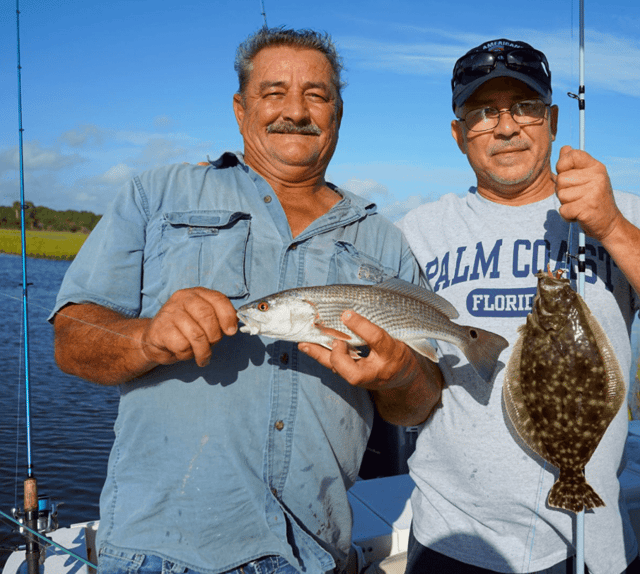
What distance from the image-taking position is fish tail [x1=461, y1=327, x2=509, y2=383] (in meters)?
3.02

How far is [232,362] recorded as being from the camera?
2.85 metres

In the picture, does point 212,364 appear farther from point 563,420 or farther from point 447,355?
point 563,420

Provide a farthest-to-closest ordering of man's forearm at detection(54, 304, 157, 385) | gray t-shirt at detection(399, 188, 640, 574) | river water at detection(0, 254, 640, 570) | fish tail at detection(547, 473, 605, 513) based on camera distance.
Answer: river water at detection(0, 254, 640, 570) < gray t-shirt at detection(399, 188, 640, 574) < fish tail at detection(547, 473, 605, 513) < man's forearm at detection(54, 304, 157, 385)

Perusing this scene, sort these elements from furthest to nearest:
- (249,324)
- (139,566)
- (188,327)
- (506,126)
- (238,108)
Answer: (238,108), (506,126), (249,324), (139,566), (188,327)

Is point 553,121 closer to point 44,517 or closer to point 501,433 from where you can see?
point 501,433

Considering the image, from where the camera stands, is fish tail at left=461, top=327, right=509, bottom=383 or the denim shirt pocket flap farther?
the denim shirt pocket flap

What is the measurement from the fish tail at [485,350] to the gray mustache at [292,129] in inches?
58.0

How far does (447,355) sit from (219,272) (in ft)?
5.07

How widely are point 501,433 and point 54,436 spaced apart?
14.0 m

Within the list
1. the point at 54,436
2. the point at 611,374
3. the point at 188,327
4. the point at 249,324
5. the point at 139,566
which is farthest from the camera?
the point at 54,436

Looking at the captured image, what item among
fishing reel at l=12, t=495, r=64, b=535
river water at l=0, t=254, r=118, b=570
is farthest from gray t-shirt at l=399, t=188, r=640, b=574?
river water at l=0, t=254, r=118, b=570

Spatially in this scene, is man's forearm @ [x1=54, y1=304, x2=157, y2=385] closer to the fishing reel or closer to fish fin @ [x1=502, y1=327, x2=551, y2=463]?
fish fin @ [x1=502, y1=327, x2=551, y2=463]

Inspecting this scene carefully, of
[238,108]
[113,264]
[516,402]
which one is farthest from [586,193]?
[113,264]

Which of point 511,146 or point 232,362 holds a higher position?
point 511,146
